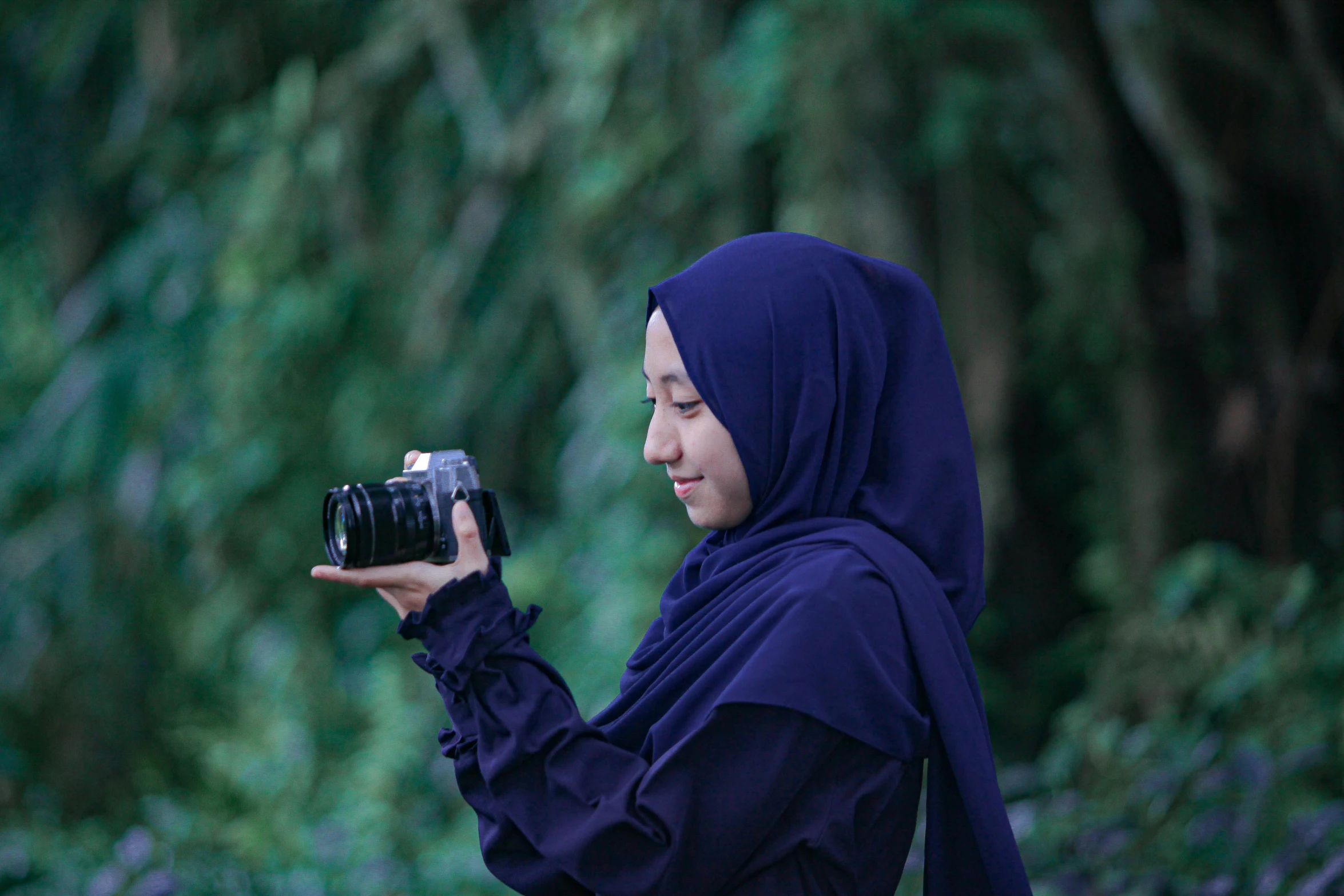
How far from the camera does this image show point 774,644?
3.80ft

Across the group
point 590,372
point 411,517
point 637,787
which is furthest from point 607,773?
point 590,372

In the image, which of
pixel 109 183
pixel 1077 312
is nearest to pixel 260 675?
pixel 109 183

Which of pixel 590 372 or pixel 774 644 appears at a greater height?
pixel 774 644

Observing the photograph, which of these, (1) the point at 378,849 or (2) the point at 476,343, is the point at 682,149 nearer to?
(2) the point at 476,343

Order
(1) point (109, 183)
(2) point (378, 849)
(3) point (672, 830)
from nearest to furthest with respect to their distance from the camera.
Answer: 1. (3) point (672, 830)
2. (2) point (378, 849)
3. (1) point (109, 183)

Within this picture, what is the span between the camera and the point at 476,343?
4852 mm

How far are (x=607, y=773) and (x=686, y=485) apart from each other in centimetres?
31

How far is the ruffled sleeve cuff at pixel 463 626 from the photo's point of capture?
1182 mm

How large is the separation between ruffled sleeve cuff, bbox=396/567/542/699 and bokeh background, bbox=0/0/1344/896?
211cm

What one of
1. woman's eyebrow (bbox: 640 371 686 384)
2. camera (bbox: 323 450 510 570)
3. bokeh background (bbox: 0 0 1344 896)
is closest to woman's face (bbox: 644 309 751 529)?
woman's eyebrow (bbox: 640 371 686 384)

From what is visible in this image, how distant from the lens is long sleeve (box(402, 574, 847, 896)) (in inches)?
44.8

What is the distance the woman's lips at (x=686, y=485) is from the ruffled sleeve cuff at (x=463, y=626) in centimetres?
20

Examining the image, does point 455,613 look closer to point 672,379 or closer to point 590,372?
point 672,379

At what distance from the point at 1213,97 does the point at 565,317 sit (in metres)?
2.31
